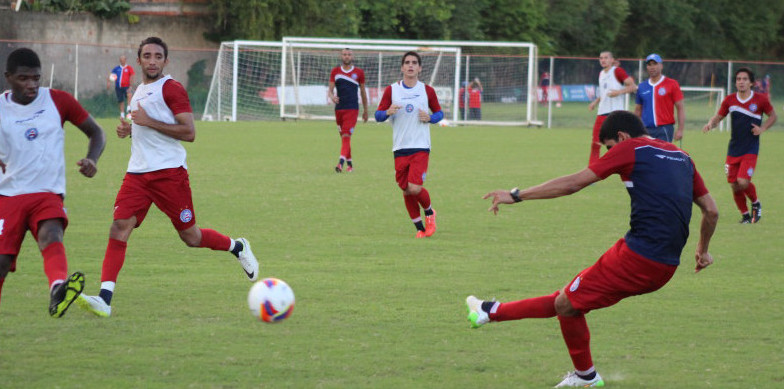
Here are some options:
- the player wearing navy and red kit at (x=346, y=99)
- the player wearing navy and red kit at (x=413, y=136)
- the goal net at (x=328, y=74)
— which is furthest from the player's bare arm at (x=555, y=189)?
the goal net at (x=328, y=74)

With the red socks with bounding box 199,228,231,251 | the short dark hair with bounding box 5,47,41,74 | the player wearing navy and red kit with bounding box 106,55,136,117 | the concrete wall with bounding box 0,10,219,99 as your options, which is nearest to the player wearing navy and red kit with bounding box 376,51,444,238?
the red socks with bounding box 199,228,231,251

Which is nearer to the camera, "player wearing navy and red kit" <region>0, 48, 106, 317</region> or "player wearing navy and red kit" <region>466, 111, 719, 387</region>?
"player wearing navy and red kit" <region>466, 111, 719, 387</region>

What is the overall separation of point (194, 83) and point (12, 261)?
112ft

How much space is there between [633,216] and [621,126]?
1.66ft

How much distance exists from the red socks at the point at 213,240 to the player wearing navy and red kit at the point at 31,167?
176cm

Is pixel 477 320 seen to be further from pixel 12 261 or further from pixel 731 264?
pixel 731 264

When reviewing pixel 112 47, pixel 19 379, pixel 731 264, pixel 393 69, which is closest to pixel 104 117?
pixel 112 47

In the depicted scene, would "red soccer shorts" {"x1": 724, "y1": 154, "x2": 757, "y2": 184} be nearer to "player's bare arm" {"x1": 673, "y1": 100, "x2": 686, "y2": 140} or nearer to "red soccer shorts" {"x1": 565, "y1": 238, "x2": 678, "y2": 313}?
"player's bare arm" {"x1": 673, "y1": 100, "x2": 686, "y2": 140}

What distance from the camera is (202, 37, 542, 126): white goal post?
35781mm

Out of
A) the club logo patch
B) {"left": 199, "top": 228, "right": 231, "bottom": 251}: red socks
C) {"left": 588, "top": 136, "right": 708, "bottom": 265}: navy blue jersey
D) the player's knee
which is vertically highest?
{"left": 588, "top": 136, "right": 708, "bottom": 265}: navy blue jersey

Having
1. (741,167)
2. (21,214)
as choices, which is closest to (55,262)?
(21,214)

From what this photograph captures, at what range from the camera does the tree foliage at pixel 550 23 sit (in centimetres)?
4341

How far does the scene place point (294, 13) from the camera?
43.3 metres

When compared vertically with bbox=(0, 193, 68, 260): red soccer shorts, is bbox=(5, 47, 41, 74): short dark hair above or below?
above
